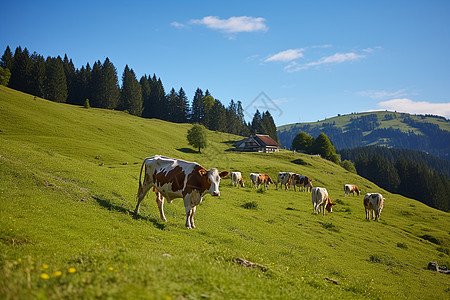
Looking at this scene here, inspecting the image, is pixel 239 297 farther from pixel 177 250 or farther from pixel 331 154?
pixel 331 154

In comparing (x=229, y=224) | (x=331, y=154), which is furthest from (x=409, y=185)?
(x=229, y=224)

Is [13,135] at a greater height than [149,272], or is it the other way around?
[13,135]

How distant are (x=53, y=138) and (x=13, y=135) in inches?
199

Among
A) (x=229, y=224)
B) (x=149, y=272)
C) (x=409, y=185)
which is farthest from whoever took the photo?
(x=409, y=185)

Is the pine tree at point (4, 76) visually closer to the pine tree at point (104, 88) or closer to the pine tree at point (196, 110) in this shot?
the pine tree at point (104, 88)

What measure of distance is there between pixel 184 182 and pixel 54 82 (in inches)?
3681

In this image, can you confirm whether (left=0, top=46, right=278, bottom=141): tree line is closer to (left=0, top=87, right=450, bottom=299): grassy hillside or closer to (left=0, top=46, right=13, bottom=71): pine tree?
(left=0, top=46, right=13, bottom=71): pine tree

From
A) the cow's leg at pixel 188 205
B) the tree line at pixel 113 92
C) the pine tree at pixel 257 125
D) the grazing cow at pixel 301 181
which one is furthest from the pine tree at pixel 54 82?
the cow's leg at pixel 188 205

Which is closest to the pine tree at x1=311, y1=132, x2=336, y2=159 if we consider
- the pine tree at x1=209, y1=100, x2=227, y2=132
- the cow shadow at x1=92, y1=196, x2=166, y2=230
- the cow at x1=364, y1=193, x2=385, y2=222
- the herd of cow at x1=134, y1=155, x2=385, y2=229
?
the pine tree at x1=209, y1=100, x2=227, y2=132

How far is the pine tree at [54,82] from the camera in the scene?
87.1 m

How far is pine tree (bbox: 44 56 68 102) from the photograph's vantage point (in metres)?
87.1

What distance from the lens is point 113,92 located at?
101m

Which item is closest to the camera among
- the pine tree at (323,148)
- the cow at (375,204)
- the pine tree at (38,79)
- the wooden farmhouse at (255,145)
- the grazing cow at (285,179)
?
the cow at (375,204)

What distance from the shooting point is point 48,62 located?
301ft
